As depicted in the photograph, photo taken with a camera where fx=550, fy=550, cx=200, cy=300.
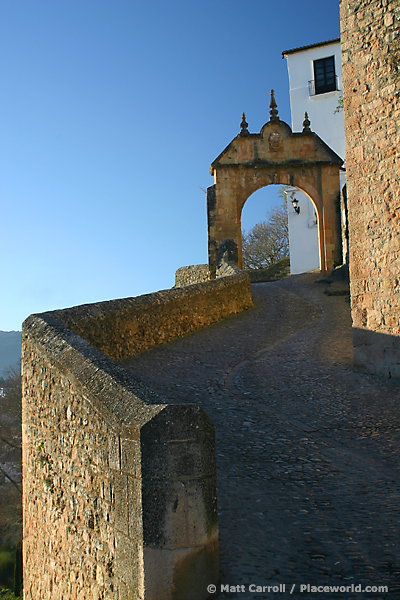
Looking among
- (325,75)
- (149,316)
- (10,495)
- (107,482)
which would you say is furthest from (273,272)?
(107,482)

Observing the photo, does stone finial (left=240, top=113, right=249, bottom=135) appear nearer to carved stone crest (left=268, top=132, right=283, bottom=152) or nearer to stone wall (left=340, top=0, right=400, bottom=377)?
carved stone crest (left=268, top=132, right=283, bottom=152)

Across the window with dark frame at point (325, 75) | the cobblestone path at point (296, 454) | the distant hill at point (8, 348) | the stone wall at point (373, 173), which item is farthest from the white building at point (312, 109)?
the distant hill at point (8, 348)

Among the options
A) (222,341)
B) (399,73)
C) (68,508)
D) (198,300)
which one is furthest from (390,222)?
(68,508)

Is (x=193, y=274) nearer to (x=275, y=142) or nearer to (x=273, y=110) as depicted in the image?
(x=275, y=142)

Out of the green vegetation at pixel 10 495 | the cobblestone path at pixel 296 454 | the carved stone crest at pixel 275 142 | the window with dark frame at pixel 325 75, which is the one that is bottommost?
the green vegetation at pixel 10 495

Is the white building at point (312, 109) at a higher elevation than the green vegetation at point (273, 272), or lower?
higher

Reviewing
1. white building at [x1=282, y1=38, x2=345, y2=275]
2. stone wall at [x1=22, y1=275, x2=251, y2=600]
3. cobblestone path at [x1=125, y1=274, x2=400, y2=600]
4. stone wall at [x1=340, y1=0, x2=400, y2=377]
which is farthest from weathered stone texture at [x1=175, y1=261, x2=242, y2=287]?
stone wall at [x1=22, y1=275, x2=251, y2=600]

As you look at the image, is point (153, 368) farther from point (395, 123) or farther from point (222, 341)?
point (395, 123)

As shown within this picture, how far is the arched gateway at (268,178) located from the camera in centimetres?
1778

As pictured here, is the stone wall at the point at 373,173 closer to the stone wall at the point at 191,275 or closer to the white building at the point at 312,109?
the stone wall at the point at 191,275

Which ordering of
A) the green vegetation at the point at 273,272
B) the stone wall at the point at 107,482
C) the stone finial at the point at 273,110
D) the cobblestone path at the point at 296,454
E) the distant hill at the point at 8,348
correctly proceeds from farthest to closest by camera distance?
the distant hill at the point at 8,348
the green vegetation at the point at 273,272
the stone finial at the point at 273,110
the cobblestone path at the point at 296,454
the stone wall at the point at 107,482

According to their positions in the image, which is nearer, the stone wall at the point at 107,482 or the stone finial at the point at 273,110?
the stone wall at the point at 107,482

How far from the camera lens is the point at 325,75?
26.7m

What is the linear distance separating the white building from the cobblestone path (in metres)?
15.9
